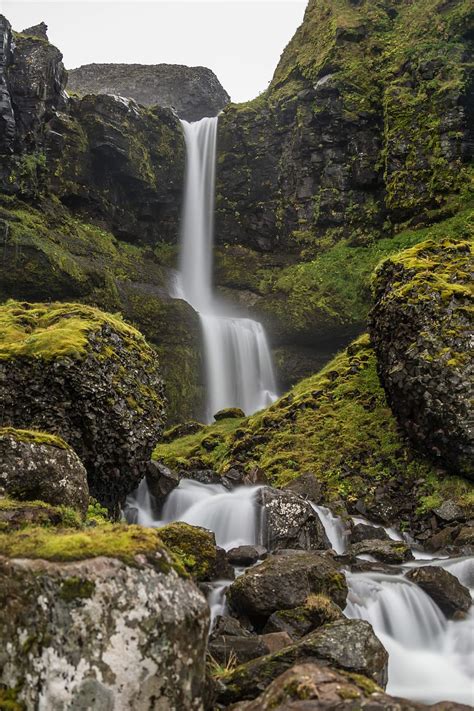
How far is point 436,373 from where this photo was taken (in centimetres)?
1450

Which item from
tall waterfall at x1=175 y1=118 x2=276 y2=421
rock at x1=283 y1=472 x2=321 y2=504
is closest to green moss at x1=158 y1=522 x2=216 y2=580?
rock at x1=283 y1=472 x2=321 y2=504

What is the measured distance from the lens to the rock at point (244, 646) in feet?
20.7

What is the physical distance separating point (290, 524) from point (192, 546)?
3229 millimetres

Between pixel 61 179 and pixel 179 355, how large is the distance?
12.9 m

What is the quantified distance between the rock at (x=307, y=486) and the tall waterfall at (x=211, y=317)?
10.3 meters

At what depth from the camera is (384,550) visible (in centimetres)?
1166

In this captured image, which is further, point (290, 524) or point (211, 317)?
point (211, 317)

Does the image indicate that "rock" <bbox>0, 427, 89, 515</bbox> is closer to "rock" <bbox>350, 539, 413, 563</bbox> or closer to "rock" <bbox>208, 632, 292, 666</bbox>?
"rock" <bbox>208, 632, 292, 666</bbox>

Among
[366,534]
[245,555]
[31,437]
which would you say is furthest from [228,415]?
[31,437]

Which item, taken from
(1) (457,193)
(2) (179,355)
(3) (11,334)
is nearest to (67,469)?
(3) (11,334)

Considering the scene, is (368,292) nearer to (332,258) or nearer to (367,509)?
(332,258)

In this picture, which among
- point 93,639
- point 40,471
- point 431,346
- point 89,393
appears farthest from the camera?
point 431,346

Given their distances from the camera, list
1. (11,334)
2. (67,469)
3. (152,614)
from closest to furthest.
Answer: (152,614), (67,469), (11,334)

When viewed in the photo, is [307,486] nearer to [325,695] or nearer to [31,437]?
[31,437]
